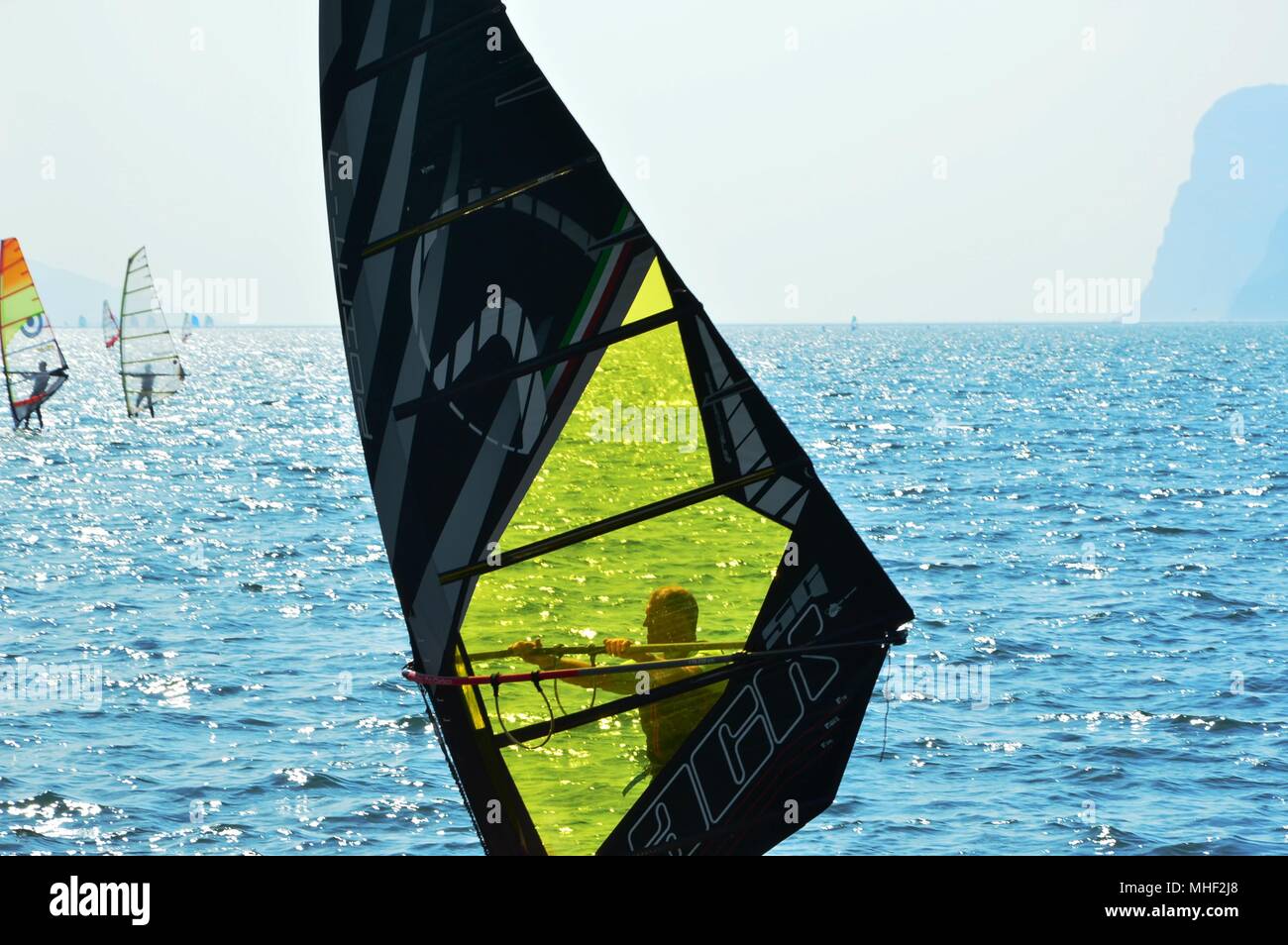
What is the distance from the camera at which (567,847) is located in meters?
7.55

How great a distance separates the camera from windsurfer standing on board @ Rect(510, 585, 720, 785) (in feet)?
23.9

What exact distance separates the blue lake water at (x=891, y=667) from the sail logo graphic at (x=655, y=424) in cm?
488

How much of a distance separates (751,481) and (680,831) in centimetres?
176

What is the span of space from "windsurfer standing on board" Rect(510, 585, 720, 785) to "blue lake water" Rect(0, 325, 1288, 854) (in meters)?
4.39

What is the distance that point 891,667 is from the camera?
19.6 metres

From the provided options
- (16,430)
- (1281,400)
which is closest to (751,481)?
(16,430)

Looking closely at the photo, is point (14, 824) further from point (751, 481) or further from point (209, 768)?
point (751, 481)
